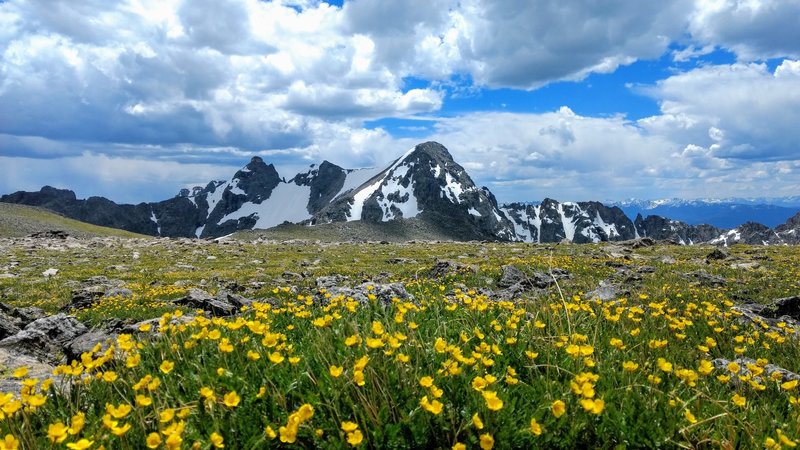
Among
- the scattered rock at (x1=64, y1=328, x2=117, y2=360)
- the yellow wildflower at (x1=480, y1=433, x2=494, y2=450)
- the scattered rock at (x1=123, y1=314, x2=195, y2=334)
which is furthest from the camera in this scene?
the scattered rock at (x1=64, y1=328, x2=117, y2=360)

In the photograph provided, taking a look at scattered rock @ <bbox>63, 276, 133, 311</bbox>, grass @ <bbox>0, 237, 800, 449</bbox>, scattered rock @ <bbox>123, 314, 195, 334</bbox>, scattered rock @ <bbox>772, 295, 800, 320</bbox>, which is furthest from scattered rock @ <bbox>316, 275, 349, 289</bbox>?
scattered rock @ <bbox>772, 295, 800, 320</bbox>

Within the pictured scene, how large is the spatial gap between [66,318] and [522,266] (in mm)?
18018

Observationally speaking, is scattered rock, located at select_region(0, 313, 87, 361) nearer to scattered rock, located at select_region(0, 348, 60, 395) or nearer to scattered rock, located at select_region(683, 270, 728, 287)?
scattered rock, located at select_region(0, 348, 60, 395)

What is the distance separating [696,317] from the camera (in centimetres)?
1014

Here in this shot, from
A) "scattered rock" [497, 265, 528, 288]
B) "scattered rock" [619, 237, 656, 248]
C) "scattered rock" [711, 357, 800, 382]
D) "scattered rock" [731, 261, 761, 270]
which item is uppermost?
"scattered rock" [711, 357, 800, 382]

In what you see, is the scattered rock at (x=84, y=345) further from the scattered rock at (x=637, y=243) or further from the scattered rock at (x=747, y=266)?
the scattered rock at (x=637, y=243)

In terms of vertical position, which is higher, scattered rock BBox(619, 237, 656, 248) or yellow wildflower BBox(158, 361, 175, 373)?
yellow wildflower BBox(158, 361, 175, 373)

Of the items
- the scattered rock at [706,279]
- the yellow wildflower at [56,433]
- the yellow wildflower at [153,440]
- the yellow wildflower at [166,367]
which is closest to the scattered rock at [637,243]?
the scattered rock at [706,279]

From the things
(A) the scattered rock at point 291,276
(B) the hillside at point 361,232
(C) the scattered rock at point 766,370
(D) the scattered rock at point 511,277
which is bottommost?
(B) the hillside at point 361,232

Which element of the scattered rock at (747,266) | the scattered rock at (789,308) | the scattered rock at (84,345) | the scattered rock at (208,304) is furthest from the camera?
the scattered rock at (747,266)

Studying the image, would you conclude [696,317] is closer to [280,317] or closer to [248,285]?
[280,317]

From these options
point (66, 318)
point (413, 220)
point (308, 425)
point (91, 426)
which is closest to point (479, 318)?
point (308, 425)

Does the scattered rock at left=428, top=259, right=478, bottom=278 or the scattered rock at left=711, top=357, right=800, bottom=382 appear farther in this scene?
the scattered rock at left=428, top=259, right=478, bottom=278

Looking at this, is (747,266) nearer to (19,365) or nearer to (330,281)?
(330,281)
